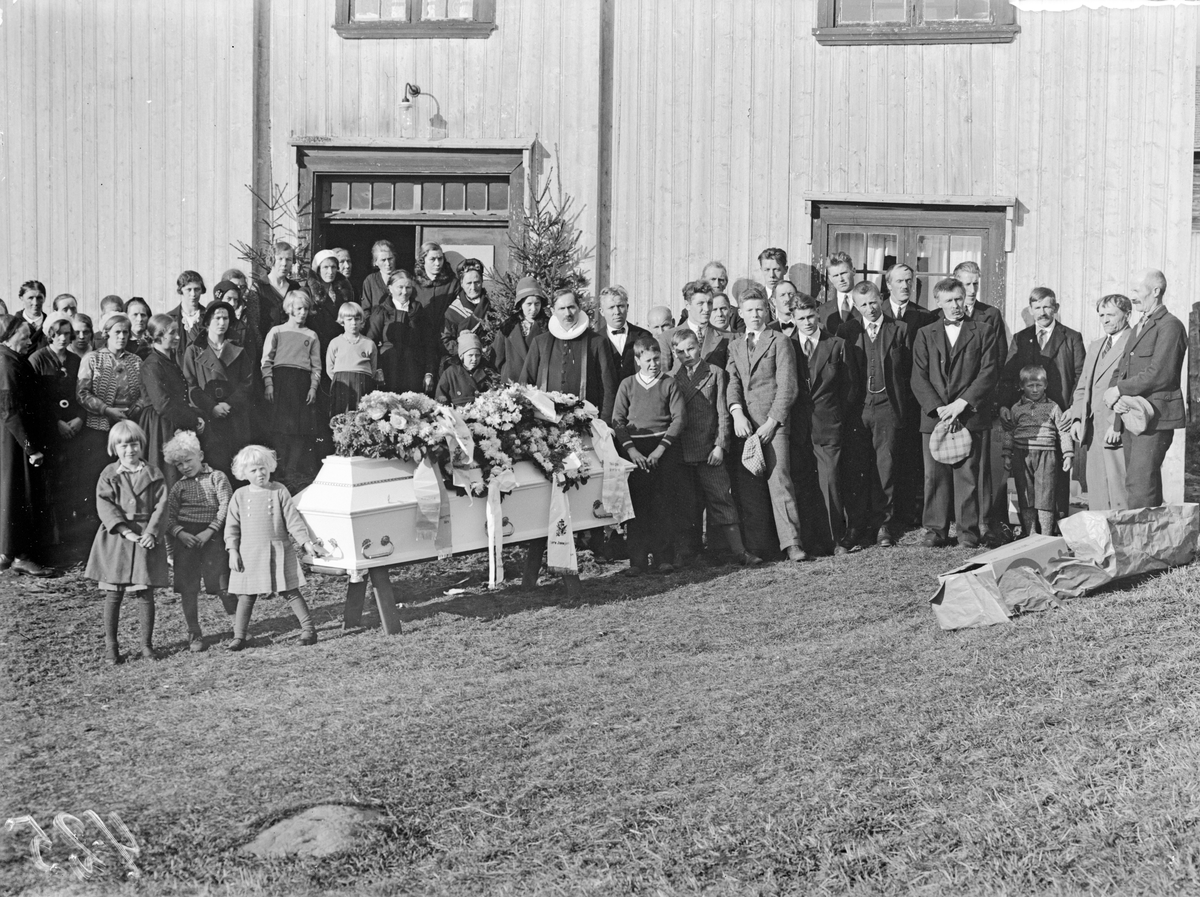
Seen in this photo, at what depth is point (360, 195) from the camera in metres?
12.7

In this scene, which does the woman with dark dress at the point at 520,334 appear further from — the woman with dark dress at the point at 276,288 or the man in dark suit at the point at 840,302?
the man in dark suit at the point at 840,302

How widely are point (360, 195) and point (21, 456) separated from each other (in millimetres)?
4291

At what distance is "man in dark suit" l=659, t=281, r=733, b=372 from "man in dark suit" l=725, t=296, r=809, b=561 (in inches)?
9.0

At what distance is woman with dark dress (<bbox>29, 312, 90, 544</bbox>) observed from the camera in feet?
30.5

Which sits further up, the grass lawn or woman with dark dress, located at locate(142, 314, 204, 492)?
woman with dark dress, located at locate(142, 314, 204, 492)

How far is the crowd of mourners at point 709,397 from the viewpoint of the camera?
9352mm

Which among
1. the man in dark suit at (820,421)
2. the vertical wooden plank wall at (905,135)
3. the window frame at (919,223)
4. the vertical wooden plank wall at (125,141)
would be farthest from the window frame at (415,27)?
the man in dark suit at (820,421)

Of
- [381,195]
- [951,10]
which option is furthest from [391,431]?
[951,10]

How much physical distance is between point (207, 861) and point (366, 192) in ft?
27.3

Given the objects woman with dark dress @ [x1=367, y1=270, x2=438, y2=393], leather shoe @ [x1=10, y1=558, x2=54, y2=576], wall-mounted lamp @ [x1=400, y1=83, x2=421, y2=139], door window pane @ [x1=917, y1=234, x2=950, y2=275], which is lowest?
leather shoe @ [x1=10, y1=558, x2=54, y2=576]

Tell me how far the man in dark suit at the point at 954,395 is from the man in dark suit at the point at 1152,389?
823mm

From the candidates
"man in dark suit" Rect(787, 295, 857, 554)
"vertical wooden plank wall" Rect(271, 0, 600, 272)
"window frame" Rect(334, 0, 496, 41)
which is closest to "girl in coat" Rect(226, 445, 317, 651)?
"man in dark suit" Rect(787, 295, 857, 554)

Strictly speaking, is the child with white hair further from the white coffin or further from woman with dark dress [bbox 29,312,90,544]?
woman with dark dress [bbox 29,312,90,544]

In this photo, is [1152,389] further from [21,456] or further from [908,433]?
[21,456]
